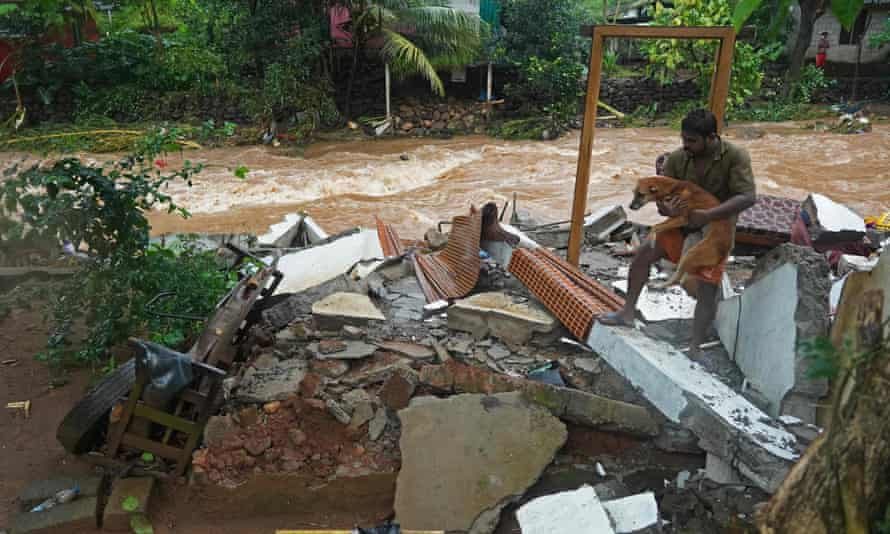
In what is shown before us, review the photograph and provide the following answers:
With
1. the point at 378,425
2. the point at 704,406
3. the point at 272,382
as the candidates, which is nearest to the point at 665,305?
the point at 704,406

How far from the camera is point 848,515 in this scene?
2037 millimetres

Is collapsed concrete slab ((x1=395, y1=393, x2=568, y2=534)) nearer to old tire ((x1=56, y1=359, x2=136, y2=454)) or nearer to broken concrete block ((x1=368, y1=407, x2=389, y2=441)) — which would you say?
broken concrete block ((x1=368, y1=407, x2=389, y2=441))

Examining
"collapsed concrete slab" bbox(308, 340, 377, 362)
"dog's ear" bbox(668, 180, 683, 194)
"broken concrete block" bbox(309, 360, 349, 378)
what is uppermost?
"dog's ear" bbox(668, 180, 683, 194)

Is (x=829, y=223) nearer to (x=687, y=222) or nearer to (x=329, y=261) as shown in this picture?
(x=687, y=222)

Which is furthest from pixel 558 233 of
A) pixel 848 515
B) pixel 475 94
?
pixel 475 94

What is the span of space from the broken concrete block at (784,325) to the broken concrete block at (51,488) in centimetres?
387

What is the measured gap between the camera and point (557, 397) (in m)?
3.74

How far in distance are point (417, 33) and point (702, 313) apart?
1541 cm

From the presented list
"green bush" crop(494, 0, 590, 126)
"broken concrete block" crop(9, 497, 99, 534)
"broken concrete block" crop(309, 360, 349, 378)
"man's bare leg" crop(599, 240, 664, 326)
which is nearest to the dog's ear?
"man's bare leg" crop(599, 240, 664, 326)

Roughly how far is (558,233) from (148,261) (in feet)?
12.7

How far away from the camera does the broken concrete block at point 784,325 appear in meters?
3.26

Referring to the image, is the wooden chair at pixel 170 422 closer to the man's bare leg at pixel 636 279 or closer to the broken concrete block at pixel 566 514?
the broken concrete block at pixel 566 514

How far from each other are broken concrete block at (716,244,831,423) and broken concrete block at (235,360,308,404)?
8.93ft

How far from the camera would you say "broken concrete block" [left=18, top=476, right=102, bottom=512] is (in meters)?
3.84
